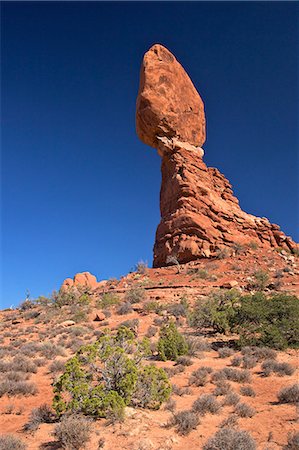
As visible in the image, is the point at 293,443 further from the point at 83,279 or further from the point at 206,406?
the point at 83,279

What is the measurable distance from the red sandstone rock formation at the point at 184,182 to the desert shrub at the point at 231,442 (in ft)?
73.5

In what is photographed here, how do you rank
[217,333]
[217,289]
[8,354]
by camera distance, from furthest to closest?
[217,289]
[217,333]
[8,354]

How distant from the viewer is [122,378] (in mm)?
6004

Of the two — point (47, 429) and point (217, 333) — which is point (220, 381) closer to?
point (47, 429)

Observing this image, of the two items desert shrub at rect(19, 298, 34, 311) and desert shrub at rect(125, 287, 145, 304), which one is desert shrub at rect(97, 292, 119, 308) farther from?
desert shrub at rect(19, 298, 34, 311)

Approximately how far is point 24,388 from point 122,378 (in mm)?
3091

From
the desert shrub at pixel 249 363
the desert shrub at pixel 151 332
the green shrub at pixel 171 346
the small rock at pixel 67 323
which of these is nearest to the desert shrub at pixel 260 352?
the desert shrub at pixel 249 363

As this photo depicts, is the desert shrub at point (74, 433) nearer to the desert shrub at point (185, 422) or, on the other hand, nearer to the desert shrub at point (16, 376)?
the desert shrub at point (185, 422)

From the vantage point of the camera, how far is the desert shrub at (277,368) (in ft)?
25.9

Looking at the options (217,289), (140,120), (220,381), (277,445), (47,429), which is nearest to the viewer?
(277,445)

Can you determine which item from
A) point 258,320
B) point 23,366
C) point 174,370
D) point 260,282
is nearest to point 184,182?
point 260,282

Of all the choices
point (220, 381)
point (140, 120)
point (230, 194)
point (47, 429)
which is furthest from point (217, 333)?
point (140, 120)

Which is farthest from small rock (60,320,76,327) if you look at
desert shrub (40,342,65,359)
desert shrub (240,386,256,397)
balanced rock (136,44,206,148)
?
balanced rock (136,44,206,148)

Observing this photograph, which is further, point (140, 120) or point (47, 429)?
point (140, 120)
